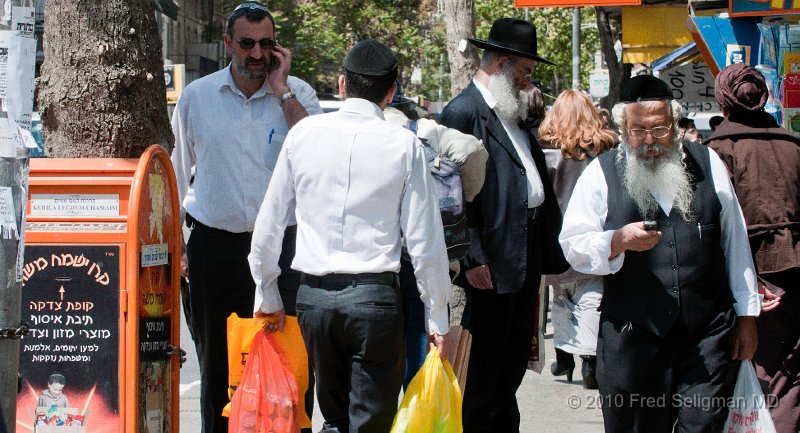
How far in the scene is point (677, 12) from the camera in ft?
53.4

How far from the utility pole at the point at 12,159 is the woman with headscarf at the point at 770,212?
11.2ft

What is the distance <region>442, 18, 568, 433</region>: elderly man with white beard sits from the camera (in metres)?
5.36

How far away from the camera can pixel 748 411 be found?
4426mm

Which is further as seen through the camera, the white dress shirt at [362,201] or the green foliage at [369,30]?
the green foliage at [369,30]

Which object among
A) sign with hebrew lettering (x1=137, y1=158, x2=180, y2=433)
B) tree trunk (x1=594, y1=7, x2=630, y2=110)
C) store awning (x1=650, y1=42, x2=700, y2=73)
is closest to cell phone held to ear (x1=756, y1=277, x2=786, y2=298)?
sign with hebrew lettering (x1=137, y1=158, x2=180, y2=433)

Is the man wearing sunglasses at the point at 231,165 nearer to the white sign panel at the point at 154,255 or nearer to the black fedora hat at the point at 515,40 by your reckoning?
the white sign panel at the point at 154,255

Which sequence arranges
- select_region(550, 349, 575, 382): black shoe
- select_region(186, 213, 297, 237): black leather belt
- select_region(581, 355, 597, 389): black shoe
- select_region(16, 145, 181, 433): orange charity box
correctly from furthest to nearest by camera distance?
select_region(550, 349, 575, 382): black shoe
select_region(581, 355, 597, 389): black shoe
select_region(186, 213, 297, 237): black leather belt
select_region(16, 145, 181, 433): orange charity box

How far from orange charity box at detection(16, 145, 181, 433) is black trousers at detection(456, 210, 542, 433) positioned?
1547mm

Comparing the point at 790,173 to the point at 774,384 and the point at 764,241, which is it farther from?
the point at 774,384

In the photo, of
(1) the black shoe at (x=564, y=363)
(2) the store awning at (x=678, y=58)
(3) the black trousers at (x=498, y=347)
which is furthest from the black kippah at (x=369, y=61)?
(2) the store awning at (x=678, y=58)

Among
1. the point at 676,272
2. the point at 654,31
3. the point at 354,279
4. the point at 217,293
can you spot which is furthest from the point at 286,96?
the point at 654,31

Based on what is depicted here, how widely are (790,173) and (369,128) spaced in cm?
238

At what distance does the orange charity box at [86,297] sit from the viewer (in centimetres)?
466

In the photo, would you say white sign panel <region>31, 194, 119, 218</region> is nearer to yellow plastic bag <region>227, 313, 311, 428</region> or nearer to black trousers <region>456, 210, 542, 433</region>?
yellow plastic bag <region>227, 313, 311, 428</region>
